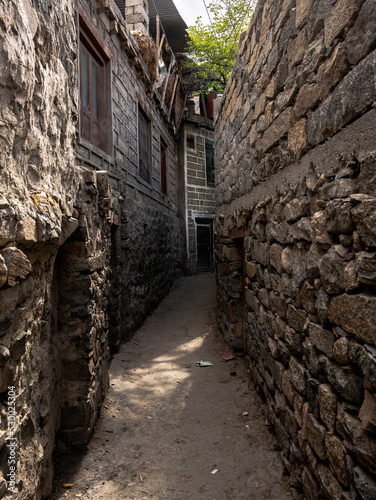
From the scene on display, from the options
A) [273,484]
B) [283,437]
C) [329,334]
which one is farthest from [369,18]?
[273,484]

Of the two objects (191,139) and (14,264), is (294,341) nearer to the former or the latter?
(14,264)

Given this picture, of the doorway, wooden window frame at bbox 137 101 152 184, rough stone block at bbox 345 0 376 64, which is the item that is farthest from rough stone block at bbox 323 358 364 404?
the doorway

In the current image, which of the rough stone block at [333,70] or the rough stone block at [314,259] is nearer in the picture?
the rough stone block at [333,70]

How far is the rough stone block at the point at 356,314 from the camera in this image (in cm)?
127

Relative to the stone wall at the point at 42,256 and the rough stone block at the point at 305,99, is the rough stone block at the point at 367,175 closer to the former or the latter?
the rough stone block at the point at 305,99

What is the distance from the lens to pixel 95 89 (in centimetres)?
444

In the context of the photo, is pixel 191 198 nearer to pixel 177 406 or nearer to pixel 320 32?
pixel 177 406

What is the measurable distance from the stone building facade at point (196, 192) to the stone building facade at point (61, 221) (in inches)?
188

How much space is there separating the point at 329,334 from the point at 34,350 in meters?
Answer: 1.69

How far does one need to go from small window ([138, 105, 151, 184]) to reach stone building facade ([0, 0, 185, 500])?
1.60ft

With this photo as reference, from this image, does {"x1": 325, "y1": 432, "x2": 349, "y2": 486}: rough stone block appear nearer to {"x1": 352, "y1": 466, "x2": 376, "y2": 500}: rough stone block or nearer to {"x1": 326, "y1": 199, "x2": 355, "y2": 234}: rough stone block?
{"x1": 352, "y1": 466, "x2": 376, "y2": 500}: rough stone block

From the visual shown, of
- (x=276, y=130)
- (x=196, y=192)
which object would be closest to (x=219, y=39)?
(x=196, y=192)

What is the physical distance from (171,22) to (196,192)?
493cm

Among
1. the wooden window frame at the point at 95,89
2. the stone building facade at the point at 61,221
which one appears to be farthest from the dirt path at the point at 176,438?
the wooden window frame at the point at 95,89
